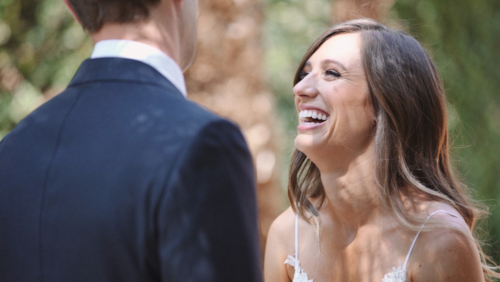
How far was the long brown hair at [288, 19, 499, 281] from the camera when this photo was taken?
8.68 feet

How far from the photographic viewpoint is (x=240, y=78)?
480cm

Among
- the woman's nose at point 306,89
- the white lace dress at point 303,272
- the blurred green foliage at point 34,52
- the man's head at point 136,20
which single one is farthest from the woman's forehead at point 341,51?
the blurred green foliage at point 34,52

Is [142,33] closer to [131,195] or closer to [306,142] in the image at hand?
[131,195]

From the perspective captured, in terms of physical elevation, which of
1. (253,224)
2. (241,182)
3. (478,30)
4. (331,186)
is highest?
(241,182)

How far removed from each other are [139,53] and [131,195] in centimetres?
40

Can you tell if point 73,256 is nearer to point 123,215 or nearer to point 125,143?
point 123,215

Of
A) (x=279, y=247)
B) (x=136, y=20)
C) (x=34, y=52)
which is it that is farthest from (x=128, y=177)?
(x=34, y=52)

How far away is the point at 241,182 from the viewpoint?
1245mm

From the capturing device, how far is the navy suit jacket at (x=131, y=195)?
3.83ft

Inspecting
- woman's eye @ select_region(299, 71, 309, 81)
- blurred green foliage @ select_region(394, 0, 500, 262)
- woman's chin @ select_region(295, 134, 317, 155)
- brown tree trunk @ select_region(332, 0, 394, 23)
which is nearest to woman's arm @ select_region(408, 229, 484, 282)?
woman's chin @ select_region(295, 134, 317, 155)

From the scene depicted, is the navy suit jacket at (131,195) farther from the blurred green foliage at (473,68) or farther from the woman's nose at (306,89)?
the blurred green foliage at (473,68)

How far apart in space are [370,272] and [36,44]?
5.46 m

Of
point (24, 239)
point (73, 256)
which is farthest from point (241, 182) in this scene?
point (24, 239)

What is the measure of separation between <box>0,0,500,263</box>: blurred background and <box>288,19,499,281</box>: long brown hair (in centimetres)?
128
